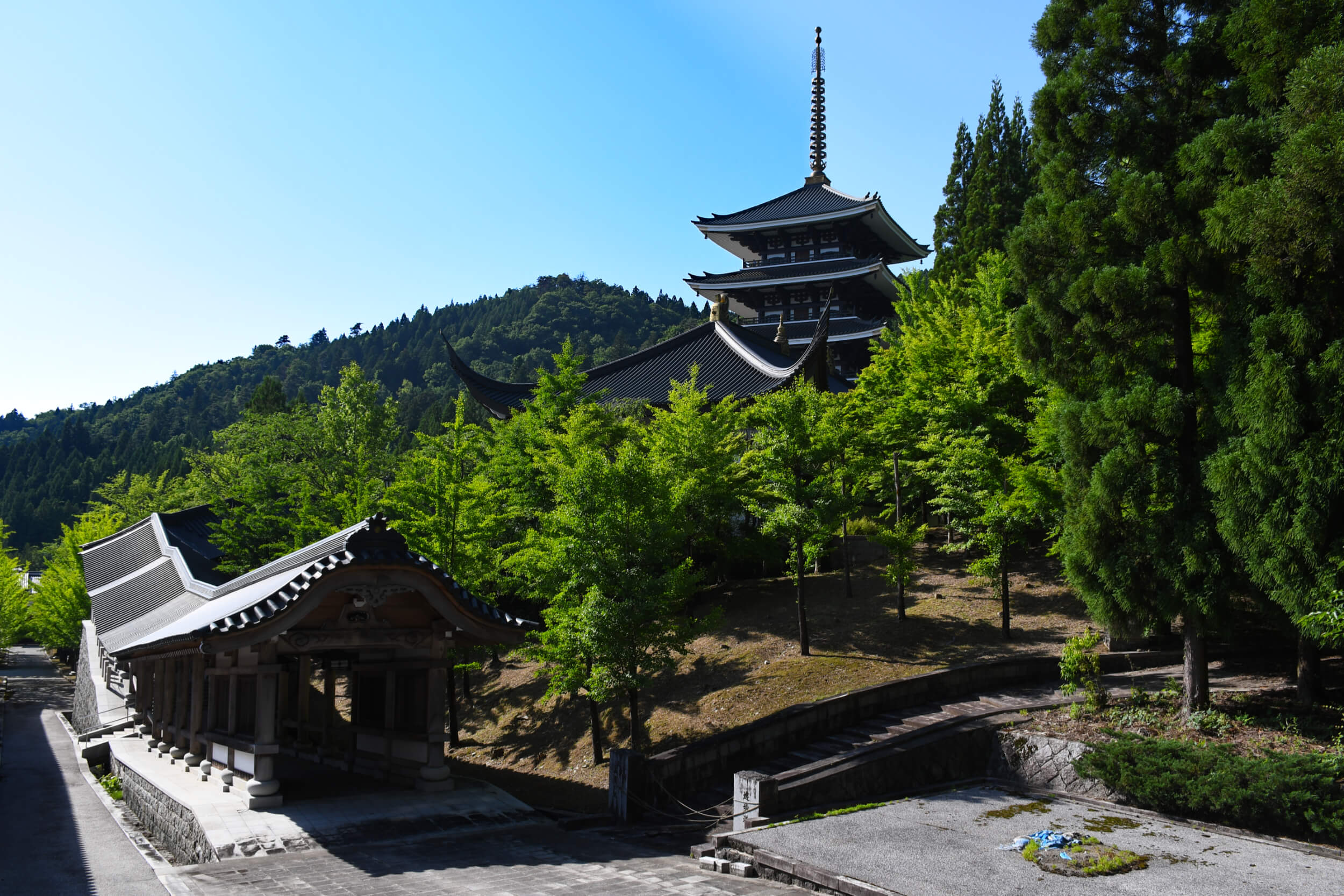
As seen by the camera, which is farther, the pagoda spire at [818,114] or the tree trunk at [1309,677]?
the pagoda spire at [818,114]

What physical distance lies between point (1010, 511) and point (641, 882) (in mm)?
10589

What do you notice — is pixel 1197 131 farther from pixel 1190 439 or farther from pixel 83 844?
pixel 83 844

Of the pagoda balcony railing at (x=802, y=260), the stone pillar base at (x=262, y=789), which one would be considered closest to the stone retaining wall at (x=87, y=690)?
the stone pillar base at (x=262, y=789)

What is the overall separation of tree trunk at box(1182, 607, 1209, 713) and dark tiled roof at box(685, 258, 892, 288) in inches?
1225

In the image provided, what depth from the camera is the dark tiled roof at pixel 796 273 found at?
136 ft

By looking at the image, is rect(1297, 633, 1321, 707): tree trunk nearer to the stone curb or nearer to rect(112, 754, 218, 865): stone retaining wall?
rect(112, 754, 218, 865): stone retaining wall

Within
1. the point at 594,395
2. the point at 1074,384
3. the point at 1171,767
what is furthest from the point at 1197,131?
the point at 594,395

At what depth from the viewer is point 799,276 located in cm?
4325

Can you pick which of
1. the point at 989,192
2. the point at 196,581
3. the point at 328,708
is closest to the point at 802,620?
the point at 328,708

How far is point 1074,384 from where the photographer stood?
13148mm

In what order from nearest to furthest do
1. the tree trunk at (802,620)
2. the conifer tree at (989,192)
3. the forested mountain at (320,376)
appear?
the tree trunk at (802,620), the conifer tree at (989,192), the forested mountain at (320,376)

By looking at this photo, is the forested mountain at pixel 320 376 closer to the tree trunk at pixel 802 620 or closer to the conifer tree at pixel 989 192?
the conifer tree at pixel 989 192

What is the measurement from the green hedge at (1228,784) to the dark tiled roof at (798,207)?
35.2 meters

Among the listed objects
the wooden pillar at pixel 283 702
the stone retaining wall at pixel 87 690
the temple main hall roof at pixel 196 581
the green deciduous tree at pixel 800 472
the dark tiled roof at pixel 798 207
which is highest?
the dark tiled roof at pixel 798 207
